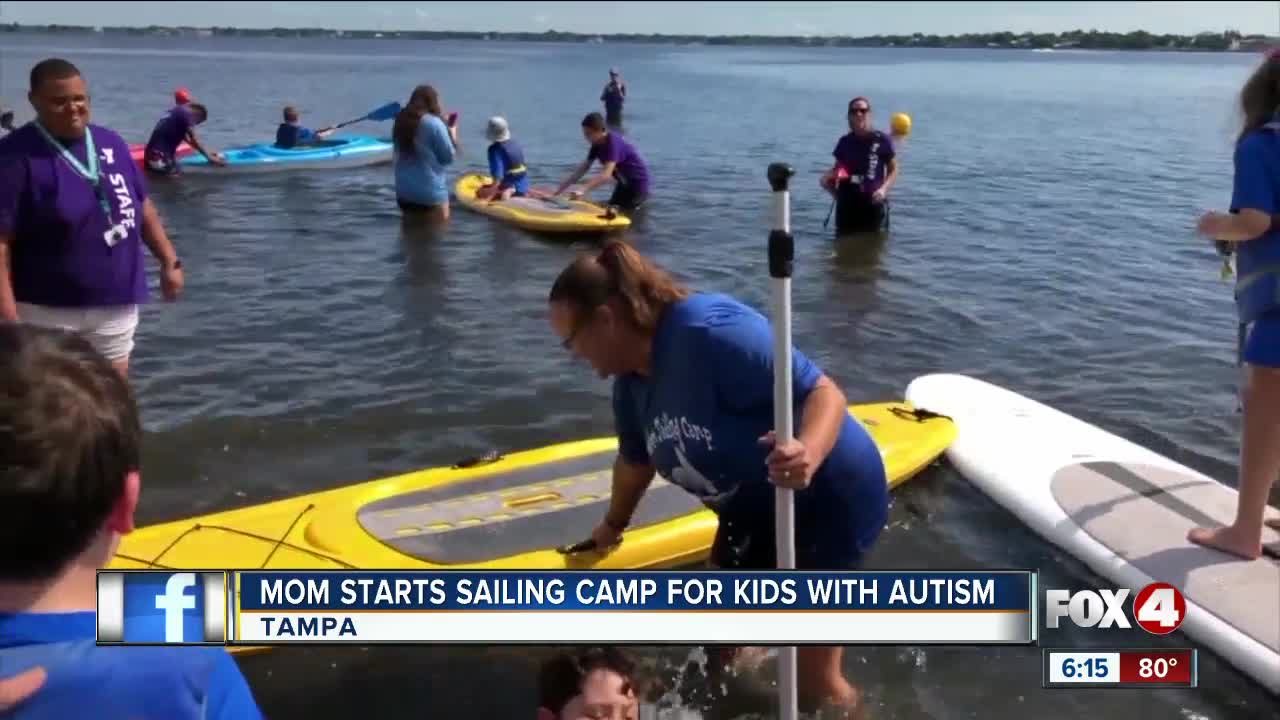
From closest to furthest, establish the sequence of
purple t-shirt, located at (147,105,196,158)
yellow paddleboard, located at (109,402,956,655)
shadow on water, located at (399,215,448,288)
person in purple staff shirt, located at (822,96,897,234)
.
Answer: yellow paddleboard, located at (109,402,956,655), shadow on water, located at (399,215,448,288), person in purple staff shirt, located at (822,96,897,234), purple t-shirt, located at (147,105,196,158)

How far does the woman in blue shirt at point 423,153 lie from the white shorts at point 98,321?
22.4ft

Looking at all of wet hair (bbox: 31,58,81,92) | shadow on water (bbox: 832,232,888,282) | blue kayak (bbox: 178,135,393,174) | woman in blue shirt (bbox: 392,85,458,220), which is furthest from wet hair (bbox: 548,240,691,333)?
blue kayak (bbox: 178,135,393,174)

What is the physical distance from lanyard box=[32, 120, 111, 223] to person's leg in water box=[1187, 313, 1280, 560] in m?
4.58

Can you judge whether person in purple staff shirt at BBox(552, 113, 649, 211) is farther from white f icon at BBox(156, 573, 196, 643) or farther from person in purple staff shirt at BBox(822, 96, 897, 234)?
white f icon at BBox(156, 573, 196, 643)

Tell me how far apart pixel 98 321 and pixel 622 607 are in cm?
305

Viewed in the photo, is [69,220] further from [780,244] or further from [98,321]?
[780,244]

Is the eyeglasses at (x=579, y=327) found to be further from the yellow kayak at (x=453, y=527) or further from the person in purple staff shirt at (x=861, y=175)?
the person in purple staff shirt at (x=861, y=175)

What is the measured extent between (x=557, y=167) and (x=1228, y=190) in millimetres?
11948

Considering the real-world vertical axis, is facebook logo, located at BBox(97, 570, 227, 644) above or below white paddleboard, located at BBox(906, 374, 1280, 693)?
above

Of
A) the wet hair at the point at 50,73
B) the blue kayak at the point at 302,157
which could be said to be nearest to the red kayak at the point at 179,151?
the blue kayak at the point at 302,157

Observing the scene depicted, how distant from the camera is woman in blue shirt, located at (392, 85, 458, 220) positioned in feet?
37.6

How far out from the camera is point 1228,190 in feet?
61.0

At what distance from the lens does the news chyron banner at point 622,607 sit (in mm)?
2594

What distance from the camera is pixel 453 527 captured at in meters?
4.64
